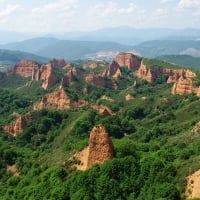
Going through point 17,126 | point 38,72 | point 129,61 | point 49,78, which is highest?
point 129,61

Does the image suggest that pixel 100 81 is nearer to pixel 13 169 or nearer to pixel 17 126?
pixel 17 126

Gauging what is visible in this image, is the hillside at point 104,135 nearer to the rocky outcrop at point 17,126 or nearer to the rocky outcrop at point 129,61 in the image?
the rocky outcrop at point 17,126

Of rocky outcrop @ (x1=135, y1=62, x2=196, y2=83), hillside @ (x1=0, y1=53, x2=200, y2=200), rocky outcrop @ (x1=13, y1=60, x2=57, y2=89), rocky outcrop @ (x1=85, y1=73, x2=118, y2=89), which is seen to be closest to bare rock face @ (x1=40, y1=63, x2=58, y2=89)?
rocky outcrop @ (x1=13, y1=60, x2=57, y2=89)

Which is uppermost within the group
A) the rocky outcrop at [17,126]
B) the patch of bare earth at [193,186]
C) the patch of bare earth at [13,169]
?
the patch of bare earth at [193,186]

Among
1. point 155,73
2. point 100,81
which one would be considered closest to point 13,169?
point 100,81

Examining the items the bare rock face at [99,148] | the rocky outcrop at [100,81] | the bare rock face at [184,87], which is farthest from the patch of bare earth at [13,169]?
the rocky outcrop at [100,81]
